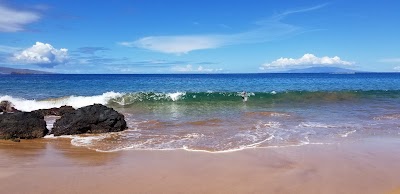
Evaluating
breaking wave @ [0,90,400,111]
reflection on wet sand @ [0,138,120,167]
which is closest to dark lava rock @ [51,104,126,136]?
reflection on wet sand @ [0,138,120,167]

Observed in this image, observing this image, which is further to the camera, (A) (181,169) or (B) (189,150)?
(B) (189,150)

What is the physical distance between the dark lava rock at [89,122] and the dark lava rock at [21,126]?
1.94ft

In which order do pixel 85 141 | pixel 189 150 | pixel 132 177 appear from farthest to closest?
pixel 85 141, pixel 189 150, pixel 132 177

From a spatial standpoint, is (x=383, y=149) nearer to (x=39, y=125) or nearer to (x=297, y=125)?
(x=297, y=125)

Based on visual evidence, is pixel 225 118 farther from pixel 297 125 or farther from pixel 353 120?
pixel 353 120

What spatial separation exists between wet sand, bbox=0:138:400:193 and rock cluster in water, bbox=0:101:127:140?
62.4 inches

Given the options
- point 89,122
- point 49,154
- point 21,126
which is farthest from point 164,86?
point 49,154

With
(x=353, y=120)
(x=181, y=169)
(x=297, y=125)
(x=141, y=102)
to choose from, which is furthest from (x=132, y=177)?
(x=141, y=102)

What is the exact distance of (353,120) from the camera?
16203 mm

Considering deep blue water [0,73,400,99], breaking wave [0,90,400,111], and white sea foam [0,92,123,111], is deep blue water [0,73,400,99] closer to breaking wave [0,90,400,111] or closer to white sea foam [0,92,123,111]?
white sea foam [0,92,123,111]

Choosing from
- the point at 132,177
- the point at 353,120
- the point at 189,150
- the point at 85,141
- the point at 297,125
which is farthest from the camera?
the point at 353,120

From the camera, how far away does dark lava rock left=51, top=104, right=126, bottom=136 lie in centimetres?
1280

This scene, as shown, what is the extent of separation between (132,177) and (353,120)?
12.0 m

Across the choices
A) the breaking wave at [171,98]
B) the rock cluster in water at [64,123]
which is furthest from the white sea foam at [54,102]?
the rock cluster in water at [64,123]
